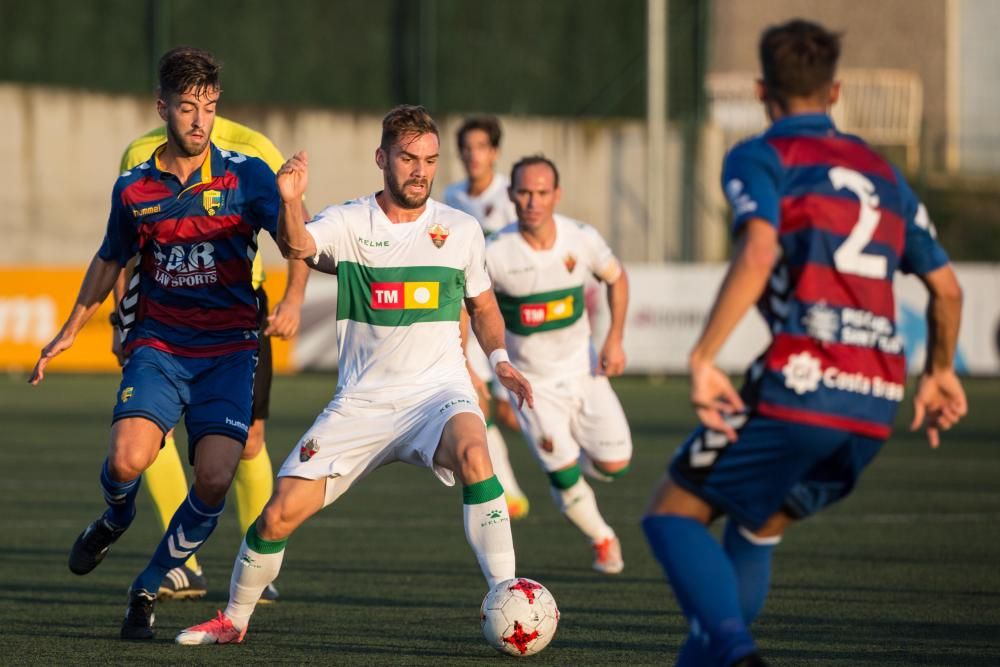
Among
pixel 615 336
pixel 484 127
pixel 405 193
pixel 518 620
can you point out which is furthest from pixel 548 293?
pixel 518 620

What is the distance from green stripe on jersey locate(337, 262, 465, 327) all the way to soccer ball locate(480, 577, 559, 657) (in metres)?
1.16

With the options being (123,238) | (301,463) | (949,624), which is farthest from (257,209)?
(949,624)

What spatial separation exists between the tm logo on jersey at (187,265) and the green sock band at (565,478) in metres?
2.92

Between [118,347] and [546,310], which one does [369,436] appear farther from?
[546,310]

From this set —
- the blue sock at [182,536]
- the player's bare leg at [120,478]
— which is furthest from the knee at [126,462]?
the blue sock at [182,536]

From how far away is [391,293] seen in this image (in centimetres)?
661

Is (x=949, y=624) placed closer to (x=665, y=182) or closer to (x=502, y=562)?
(x=502, y=562)

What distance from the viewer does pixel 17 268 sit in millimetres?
22531

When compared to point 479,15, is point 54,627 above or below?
below

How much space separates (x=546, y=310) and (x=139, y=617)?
11.9ft

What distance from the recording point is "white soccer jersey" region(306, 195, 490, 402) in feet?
21.6

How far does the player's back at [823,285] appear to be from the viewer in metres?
4.63

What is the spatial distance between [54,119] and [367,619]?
21.5 meters

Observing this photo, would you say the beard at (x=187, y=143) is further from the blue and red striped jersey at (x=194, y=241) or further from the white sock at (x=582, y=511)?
the white sock at (x=582, y=511)
